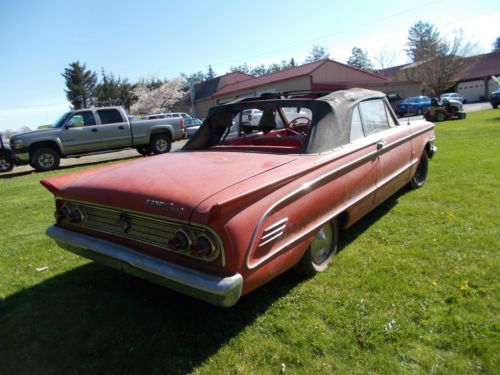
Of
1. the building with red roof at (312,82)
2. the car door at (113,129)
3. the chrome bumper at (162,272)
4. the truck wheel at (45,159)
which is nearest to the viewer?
the chrome bumper at (162,272)

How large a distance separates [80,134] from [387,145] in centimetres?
1055

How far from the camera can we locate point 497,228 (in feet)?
12.6

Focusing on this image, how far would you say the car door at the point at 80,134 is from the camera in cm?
1182

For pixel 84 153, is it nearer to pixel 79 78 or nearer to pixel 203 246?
pixel 203 246

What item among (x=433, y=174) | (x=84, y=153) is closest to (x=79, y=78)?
(x=84, y=153)

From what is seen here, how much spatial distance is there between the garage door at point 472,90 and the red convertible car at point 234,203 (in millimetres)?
50215

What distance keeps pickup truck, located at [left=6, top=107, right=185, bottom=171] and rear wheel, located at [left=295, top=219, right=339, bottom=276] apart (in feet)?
35.0

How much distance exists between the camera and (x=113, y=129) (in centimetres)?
1248

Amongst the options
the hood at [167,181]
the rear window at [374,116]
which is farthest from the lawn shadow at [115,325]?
the rear window at [374,116]

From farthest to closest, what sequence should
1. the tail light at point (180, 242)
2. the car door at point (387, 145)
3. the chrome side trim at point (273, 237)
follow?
the car door at point (387, 145) < the chrome side trim at point (273, 237) < the tail light at point (180, 242)

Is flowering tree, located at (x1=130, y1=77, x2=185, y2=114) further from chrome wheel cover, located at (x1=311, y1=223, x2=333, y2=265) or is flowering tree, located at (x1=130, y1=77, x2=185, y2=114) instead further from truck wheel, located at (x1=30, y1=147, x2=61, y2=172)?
chrome wheel cover, located at (x1=311, y1=223, x2=333, y2=265)

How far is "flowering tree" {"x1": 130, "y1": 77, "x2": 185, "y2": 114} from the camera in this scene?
5009 centimetres

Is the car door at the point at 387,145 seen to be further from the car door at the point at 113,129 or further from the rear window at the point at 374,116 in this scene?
the car door at the point at 113,129

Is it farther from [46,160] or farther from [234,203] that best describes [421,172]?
[46,160]
